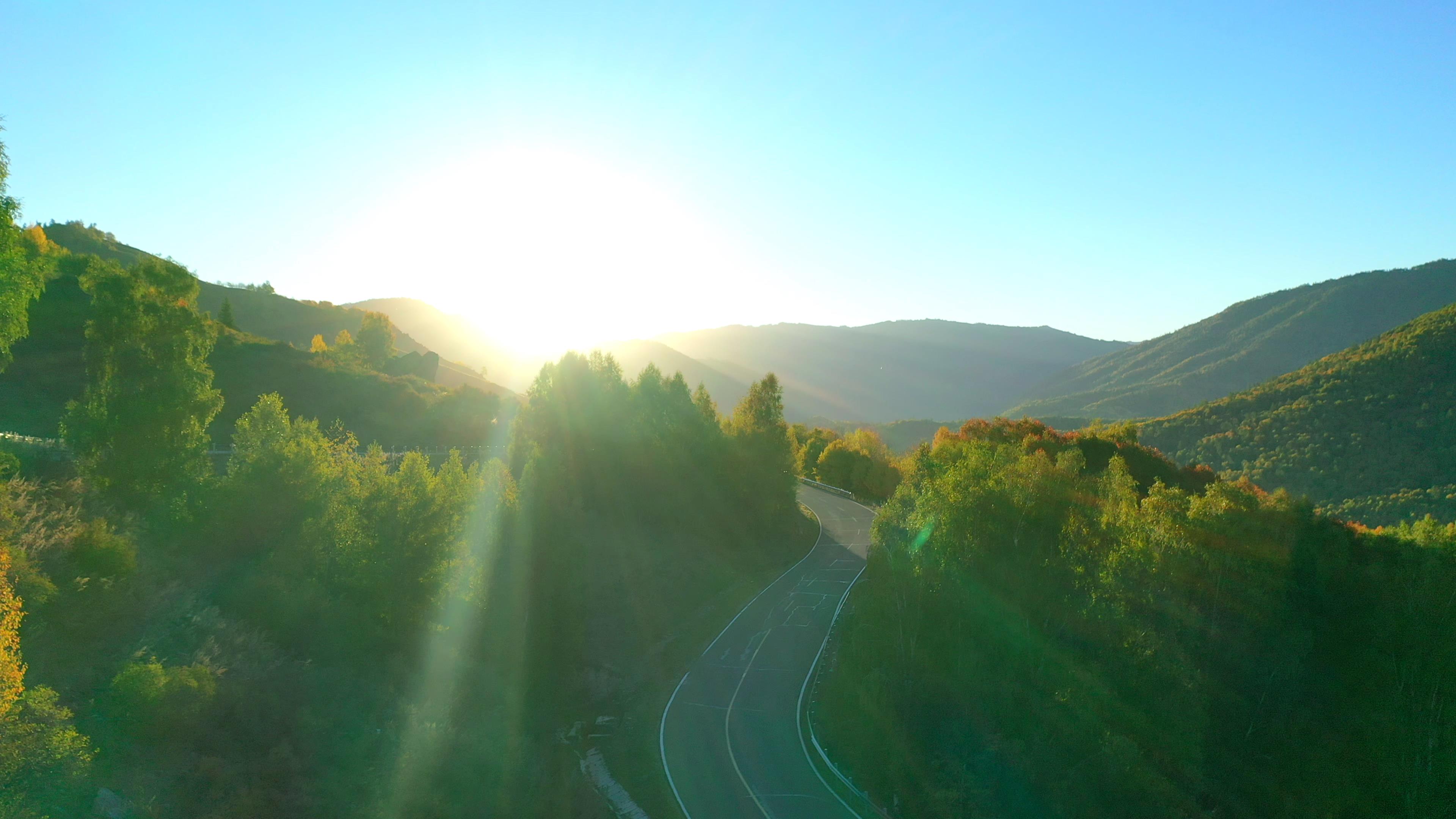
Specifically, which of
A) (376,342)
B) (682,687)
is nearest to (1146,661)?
(682,687)

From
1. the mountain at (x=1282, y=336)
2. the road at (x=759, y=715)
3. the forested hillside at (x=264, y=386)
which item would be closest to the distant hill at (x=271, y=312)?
the forested hillside at (x=264, y=386)

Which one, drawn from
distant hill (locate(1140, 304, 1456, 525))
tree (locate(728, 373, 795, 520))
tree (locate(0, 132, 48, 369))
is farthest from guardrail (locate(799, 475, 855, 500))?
tree (locate(0, 132, 48, 369))

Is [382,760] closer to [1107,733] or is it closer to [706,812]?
[706,812]

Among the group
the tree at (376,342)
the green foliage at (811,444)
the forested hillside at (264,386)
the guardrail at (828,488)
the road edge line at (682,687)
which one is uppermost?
the tree at (376,342)

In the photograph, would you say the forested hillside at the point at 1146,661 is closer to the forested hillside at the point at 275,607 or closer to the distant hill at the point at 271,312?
the forested hillside at the point at 275,607

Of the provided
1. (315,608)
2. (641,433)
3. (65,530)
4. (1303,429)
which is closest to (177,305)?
(65,530)

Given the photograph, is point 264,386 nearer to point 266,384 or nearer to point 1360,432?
point 266,384
